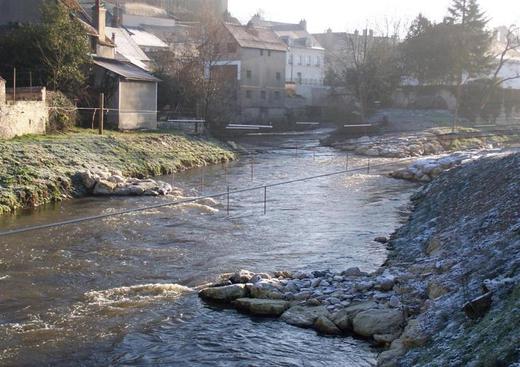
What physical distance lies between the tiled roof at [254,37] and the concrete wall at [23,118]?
97.8 feet

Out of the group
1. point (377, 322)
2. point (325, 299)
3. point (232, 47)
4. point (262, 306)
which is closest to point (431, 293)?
point (377, 322)

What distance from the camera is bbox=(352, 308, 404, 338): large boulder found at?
10.4 meters

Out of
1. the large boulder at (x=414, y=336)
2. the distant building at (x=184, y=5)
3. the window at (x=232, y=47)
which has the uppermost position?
the distant building at (x=184, y=5)

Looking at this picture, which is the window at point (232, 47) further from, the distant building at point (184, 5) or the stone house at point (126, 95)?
the distant building at point (184, 5)

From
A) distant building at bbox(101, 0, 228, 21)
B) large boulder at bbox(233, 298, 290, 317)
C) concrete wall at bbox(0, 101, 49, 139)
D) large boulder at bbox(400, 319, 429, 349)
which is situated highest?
distant building at bbox(101, 0, 228, 21)

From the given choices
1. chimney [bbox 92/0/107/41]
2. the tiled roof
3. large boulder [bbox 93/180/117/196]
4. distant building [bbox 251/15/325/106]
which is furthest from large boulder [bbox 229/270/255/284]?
distant building [bbox 251/15/325/106]

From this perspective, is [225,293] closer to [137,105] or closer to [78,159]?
[78,159]

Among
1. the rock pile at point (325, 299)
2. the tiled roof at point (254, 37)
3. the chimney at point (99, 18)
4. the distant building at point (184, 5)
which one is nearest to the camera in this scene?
the rock pile at point (325, 299)

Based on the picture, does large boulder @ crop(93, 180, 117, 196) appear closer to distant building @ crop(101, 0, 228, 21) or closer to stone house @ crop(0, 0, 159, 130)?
stone house @ crop(0, 0, 159, 130)

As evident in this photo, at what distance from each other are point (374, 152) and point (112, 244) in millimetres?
28354

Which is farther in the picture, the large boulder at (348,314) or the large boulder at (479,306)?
the large boulder at (348,314)

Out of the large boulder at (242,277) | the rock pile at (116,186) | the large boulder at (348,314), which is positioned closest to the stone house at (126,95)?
the rock pile at (116,186)

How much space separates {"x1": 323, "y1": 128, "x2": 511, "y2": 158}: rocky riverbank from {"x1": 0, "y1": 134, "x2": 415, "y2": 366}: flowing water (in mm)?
15190

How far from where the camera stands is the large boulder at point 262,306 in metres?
11.5
